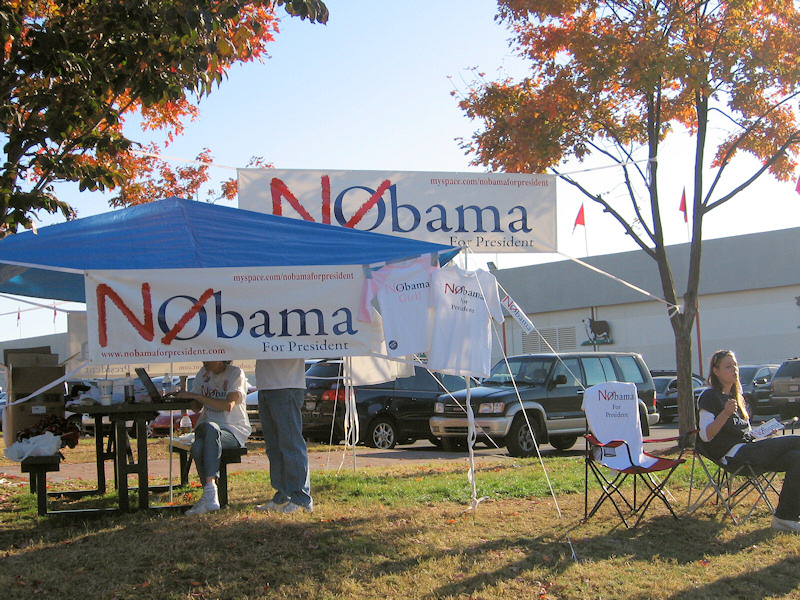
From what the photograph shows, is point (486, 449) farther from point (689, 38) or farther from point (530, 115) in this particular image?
point (689, 38)

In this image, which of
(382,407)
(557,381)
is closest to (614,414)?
(557,381)

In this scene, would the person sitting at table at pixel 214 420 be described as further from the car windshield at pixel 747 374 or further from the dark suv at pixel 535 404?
the car windshield at pixel 747 374

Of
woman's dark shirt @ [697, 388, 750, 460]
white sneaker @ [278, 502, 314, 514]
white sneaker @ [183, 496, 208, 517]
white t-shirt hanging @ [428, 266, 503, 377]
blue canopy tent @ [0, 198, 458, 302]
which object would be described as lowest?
white sneaker @ [278, 502, 314, 514]

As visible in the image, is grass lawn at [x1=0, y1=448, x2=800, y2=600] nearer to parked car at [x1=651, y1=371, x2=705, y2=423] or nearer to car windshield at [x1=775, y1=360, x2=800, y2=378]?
car windshield at [x1=775, y1=360, x2=800, y2=378]

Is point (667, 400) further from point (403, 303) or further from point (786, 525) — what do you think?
point (403, 303)

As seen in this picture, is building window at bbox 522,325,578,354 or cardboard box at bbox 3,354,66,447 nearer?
cardboard box at bbox 3,354,66,447

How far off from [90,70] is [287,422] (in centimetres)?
387

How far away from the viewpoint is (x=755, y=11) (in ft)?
33.9

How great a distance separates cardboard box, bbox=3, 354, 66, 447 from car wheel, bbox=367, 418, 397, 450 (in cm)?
702

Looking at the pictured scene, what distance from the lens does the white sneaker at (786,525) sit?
641 cm

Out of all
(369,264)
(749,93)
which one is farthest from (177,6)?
(749,93)

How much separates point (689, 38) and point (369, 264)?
613 centimetres

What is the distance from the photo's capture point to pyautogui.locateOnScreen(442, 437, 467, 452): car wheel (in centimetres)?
1405

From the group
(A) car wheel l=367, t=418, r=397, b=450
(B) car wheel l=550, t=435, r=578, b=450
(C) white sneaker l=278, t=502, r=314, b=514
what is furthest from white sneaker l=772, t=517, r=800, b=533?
(A) car wheel l=367, t=418, r=397, b=450
